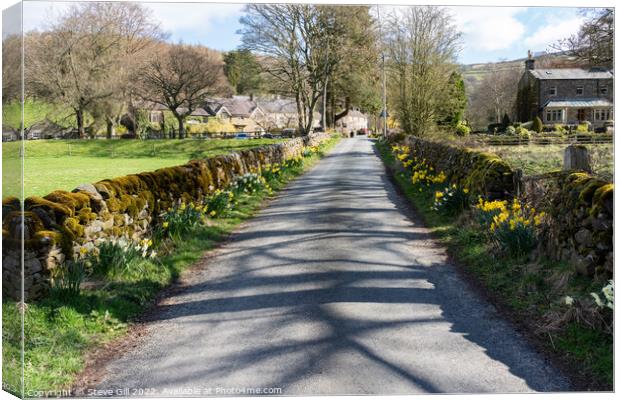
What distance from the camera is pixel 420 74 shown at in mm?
20875

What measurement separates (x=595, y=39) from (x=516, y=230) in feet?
9.96

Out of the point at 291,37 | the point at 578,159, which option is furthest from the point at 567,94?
the point at 291,37

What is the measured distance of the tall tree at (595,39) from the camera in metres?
5.91

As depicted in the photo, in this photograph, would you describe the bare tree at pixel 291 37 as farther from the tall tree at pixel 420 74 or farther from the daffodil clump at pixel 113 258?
the daffodil clump at pixel 113 258

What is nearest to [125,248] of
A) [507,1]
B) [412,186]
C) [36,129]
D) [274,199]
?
[36,129]

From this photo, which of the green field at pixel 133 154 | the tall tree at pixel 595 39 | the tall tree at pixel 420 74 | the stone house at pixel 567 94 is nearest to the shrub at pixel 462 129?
the tall tree at pixel 420 74

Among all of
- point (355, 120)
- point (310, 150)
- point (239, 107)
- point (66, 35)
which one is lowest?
point (310, 150)

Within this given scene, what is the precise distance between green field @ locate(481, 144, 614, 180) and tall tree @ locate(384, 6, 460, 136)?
121 inches

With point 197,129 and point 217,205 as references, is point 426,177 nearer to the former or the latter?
point 217,205

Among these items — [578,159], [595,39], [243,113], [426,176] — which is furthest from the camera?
[243,113]

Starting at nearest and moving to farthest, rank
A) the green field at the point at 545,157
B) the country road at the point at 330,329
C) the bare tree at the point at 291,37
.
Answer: the country road at the point at 330,329 < the bare tree at the point at 291,37 < the green field at the point at 545,157

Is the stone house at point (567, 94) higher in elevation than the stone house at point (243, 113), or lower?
lower

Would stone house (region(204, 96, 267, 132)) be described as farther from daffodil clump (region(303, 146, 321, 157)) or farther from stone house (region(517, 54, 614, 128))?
stone house (region(517, 54, 614, 128))

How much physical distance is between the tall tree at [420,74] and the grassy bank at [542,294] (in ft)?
27.5
